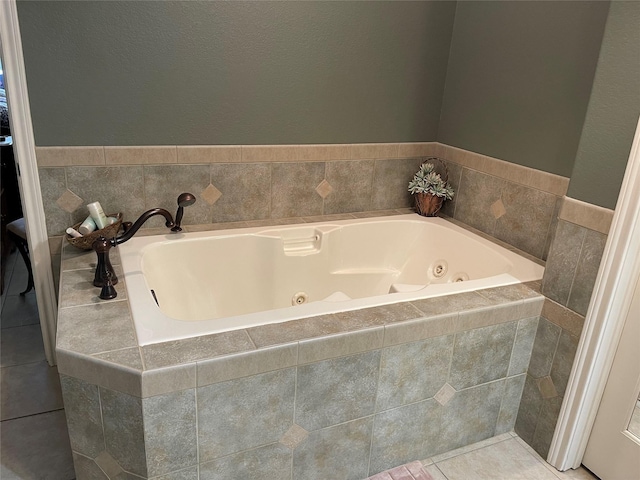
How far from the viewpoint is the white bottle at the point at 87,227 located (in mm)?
2066

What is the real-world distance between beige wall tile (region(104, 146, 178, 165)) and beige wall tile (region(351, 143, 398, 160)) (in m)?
0.96

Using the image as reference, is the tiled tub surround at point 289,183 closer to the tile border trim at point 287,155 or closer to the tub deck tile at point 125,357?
the tile border trim at point 287,155

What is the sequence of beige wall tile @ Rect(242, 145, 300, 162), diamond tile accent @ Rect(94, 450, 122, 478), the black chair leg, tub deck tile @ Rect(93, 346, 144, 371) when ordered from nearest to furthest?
tub deck tile @ Rect(93, 346, 144, 371), diamond tile accent @ Rect(94, 450, 122, 478), beige wall tile @ Rect(242, 145, 300, 162), the black chair leg

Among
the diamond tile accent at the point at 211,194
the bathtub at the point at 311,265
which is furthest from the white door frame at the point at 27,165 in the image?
the diamond tile accent at the point at 211,194

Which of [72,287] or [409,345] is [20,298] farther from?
[409,345]

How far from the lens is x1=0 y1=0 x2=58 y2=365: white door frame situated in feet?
6.17

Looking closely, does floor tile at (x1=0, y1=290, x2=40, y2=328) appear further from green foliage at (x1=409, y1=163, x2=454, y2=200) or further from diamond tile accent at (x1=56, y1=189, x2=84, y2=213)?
green foliage at (x1=409, y1=163, x2=454, y2=200)

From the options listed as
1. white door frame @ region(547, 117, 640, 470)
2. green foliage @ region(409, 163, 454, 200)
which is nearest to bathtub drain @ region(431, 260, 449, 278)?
green foliage @ region(409, 163, 454, 200)

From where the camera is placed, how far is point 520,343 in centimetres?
191

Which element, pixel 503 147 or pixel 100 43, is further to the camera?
pixel 503 147

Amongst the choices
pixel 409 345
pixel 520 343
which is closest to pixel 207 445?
pixel 409 345

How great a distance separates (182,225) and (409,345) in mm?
1325

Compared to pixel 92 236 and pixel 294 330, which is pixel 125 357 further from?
pixel 92 236

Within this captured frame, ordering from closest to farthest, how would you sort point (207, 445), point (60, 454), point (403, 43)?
point (207, 445) < point (60, 454) < point (403, 43)
